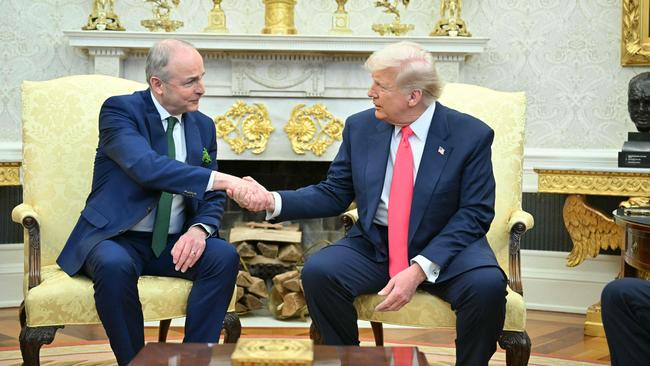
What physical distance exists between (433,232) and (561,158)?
90.7 inches

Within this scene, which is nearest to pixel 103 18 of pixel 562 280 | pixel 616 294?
pixel 562 280

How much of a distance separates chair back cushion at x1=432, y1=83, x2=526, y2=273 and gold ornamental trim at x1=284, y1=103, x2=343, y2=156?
1.33 m

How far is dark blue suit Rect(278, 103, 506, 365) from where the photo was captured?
10.1 feet

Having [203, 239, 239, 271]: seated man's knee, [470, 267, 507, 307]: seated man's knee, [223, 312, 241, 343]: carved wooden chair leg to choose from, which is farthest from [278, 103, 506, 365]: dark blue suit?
[223, 312, 241, 343]: carved wooden chair leg

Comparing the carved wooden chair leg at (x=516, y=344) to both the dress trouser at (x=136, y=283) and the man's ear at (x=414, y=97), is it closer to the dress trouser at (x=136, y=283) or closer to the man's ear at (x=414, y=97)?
the man's ear at (x=414, y=97)

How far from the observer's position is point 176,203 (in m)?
3.48

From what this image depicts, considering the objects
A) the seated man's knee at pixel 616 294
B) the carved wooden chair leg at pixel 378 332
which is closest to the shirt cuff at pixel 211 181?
the carved wooden chair leg at pixel 378 332

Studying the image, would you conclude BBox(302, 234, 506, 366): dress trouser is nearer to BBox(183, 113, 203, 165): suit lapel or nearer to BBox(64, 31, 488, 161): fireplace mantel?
BBox(183, 113, 203, 165): suit lapel

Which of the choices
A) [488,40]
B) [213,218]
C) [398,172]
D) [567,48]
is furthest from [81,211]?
[567,48]

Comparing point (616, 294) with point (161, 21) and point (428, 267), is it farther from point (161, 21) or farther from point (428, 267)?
point (161, 21)

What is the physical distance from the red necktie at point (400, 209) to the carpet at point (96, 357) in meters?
0.97

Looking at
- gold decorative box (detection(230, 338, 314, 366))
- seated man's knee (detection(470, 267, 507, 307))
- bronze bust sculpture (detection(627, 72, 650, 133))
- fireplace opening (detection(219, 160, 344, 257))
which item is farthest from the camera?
fireplace opening (detection(219, 160, 344, 257))

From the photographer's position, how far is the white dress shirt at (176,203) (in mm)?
3404

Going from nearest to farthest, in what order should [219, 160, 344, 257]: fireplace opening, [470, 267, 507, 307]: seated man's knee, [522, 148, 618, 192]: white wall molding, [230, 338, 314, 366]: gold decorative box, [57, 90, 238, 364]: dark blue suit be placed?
1. [230, 338, 314, 366]: gold decorative box
2. [470, 267, 507, 307]: seated man's knee
3. [57, 90, 238, 364]: dark blue suit
4. [522, 148, 618, 192]: white wall molding
5. [219, 160, 344, 257]: fireplace opening
